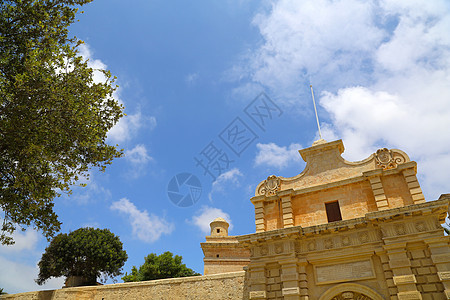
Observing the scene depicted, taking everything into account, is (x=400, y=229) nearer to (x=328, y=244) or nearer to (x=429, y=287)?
(x=429, y=287)

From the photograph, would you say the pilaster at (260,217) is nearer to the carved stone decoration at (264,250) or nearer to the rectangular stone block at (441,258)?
the carved stone decoration at (264,250)

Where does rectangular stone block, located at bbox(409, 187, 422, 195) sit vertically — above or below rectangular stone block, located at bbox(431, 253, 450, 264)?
above

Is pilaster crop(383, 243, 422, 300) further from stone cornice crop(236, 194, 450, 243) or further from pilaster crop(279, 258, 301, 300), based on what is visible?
pilaster crop(279, 258, 301, 300)

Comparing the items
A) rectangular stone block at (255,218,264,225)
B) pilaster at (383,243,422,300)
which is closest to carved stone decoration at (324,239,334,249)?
pilaster at (383,243,422,300)

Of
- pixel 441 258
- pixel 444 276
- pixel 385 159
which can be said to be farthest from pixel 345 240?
pixel 385 159

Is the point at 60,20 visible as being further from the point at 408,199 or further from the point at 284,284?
the point at 408,199

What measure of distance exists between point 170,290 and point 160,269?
12572mm

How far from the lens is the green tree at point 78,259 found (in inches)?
971

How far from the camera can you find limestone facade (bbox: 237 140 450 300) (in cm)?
1098

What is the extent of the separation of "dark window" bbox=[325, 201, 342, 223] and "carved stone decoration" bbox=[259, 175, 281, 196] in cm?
254

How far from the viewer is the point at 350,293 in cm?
1164

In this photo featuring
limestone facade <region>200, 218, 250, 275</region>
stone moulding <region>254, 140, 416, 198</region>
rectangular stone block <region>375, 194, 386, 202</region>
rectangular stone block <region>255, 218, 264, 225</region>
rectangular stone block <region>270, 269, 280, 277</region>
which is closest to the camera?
rectangular stone block <region>375, 194, 386, 202</region>

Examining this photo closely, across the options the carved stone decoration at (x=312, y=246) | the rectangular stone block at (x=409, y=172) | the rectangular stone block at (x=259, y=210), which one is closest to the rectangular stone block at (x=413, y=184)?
the rectangular stone block at (x=409, y=172)

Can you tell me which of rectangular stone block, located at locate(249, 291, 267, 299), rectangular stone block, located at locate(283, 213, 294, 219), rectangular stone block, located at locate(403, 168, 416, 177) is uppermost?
rectangular stone block, located at locate(403, 168, 416, 177)
